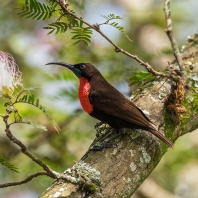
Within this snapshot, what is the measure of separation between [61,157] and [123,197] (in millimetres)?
2018

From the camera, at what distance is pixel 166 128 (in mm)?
3398

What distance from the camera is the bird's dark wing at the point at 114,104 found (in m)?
3.32

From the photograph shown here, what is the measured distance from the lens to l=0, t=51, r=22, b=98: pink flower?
8.28 feet

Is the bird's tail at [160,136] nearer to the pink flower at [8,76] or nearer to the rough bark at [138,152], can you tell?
the rough bark at [138,152]

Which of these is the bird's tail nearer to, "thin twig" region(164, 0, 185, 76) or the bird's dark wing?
the bird's dark wing

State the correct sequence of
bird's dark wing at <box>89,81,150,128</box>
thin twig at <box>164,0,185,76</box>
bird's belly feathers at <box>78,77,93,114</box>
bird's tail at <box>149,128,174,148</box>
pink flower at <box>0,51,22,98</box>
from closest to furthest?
pink flower at <box>0,51,22,98</box>, bird's tail at <box>149,128,174,148</box>, bird's dark wing at <box>89,81,150,128</box>, bird's belly feathers at <box>78,77,93,114</box>, thin twig at <box>164,0,185,76</box>

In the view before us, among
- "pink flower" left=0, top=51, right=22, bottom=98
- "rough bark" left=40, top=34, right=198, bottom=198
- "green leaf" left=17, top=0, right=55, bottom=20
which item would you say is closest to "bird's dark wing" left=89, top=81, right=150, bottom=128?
"rough bark" left=40, top=34, right=198, bottom=198

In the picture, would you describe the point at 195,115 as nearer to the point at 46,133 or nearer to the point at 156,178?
the point at 46,133

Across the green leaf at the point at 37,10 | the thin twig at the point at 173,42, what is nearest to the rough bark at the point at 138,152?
the thin twig at the point at 173,42

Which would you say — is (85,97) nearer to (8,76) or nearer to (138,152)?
(138,152)

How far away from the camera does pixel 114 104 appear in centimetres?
344

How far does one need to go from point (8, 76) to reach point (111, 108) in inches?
39.5

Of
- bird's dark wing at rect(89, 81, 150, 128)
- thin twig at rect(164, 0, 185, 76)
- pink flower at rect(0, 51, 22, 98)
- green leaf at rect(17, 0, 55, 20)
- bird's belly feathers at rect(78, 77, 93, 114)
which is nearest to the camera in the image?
pink flower at rect(0, 51, 22, 98)

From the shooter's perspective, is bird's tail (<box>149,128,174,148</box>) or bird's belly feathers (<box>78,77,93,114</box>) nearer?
bird's tail (<box>149,128,174,148</box>)
